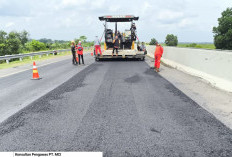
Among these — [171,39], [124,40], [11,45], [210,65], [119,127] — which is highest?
[171,39]

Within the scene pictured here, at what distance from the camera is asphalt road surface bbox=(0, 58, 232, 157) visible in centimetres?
298

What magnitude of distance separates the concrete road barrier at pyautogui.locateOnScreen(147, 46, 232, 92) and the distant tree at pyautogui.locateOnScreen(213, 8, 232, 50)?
159 ft

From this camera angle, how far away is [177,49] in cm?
1230

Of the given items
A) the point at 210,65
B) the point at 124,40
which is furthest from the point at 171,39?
the point at 210,65

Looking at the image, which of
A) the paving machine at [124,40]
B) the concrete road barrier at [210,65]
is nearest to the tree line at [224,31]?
the paving machine at [124,40]

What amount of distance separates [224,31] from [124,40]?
47861mm

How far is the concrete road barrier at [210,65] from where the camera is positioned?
6.53 m

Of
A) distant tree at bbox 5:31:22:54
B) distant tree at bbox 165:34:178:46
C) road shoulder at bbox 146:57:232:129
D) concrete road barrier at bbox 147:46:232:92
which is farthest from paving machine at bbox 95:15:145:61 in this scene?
distant tree at bbox 165:34:178:46

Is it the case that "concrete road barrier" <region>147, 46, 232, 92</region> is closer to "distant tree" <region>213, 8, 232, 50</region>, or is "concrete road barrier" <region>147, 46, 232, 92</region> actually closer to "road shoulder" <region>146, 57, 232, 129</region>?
"road shoulder" <region>146, 57, 232, 129</region>

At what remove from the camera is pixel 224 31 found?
54188 mm

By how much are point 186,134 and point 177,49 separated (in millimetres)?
9668

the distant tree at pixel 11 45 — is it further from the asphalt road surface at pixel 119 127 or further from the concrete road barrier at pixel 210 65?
the asphalt road surface at pixel 119 127

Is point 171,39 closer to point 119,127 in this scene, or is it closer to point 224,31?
point 224,31

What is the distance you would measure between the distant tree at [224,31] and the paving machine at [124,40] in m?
44.2
